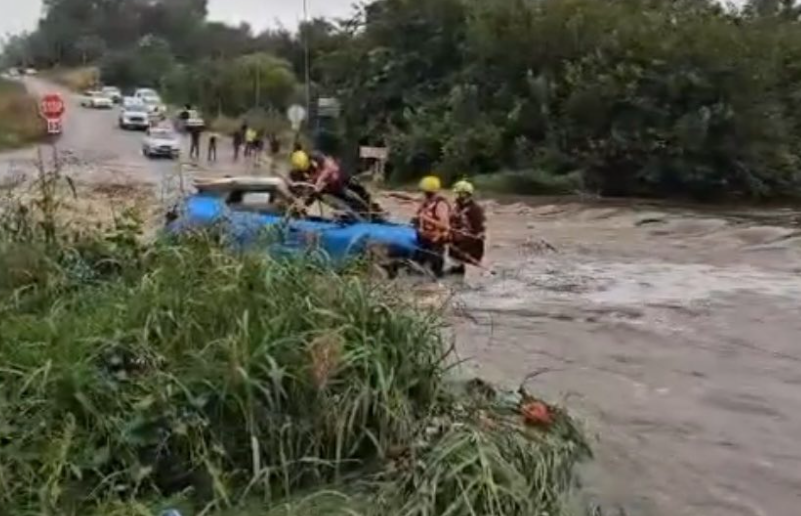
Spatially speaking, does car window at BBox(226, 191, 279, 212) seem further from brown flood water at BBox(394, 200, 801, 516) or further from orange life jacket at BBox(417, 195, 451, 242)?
brown flood water at BBox(394, 200, 801, 516)

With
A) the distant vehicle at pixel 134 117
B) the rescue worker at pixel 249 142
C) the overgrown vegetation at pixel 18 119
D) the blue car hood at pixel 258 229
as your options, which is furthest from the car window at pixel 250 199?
the distant vehicle at pixel 134 117

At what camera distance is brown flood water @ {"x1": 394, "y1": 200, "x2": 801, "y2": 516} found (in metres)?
7.65

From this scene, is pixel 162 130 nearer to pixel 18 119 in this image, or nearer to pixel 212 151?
pixel 212 151

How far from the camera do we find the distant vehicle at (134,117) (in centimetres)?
5847

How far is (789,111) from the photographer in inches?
1395

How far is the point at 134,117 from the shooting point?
194ft

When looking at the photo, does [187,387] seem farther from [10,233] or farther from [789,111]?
[789,111]

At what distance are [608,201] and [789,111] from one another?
6261 millimetres

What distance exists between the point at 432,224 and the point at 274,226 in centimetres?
782

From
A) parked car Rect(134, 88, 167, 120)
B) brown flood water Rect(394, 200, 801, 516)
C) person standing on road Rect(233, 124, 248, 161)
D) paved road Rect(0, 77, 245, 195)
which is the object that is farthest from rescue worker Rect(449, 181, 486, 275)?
parked car Rect(134, 88, 167, 120)

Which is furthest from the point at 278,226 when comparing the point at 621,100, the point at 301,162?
the point at 621,100

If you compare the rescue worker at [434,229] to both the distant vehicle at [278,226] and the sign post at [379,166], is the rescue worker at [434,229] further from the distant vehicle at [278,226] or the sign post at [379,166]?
the sign post at [379,166]

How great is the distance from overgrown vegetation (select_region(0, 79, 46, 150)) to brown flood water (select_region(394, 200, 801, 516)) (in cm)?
2887

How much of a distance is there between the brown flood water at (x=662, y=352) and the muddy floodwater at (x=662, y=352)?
21 millimetres
